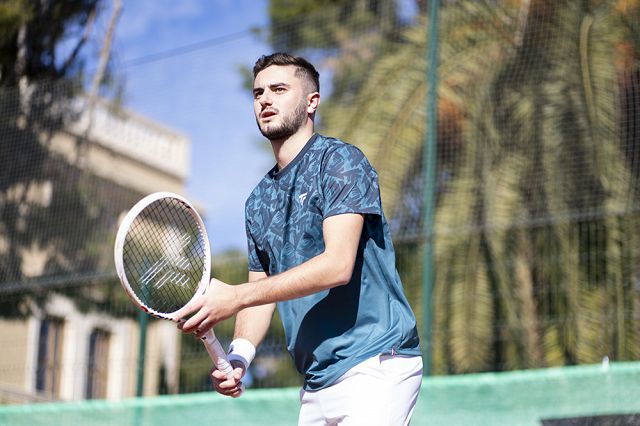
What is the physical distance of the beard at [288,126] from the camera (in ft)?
12.1

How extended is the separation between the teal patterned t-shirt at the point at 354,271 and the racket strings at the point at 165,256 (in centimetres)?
26

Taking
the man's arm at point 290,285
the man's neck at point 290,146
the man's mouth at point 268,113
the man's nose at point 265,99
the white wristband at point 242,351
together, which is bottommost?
the white wristband at point 242,351

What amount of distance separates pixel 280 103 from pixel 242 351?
0.80 meters

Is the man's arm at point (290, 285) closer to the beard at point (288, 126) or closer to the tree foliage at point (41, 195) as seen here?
the beard at point (288, 126)

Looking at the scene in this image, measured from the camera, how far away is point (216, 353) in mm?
3445

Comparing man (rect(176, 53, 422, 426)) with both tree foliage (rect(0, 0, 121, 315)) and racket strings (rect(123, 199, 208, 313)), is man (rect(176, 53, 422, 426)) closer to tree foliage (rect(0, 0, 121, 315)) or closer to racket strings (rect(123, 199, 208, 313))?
racket strings (rect(123, 199, 208, 313))

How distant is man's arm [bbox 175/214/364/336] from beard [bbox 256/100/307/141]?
0.42 meters

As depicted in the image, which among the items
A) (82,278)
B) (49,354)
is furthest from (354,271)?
(49,354)

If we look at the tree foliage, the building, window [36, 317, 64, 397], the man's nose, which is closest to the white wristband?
the man's nose

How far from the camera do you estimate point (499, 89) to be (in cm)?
864

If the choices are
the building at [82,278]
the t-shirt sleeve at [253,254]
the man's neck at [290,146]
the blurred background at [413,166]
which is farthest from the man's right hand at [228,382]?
the building at [82,278]

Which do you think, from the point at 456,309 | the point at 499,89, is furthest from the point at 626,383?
the point at 456,309

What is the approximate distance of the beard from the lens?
12.1ft

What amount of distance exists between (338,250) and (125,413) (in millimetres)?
3265
